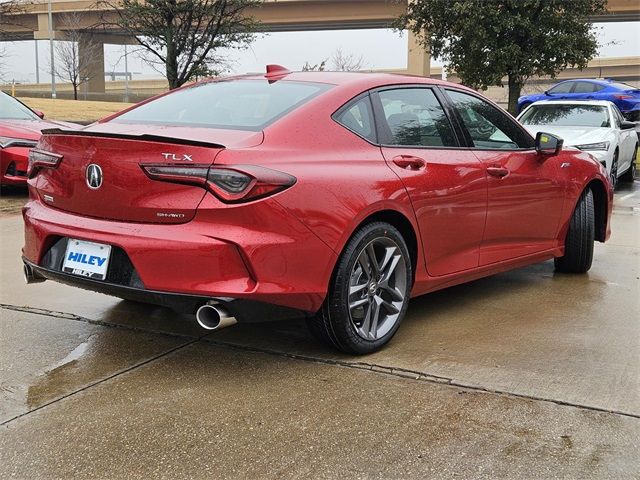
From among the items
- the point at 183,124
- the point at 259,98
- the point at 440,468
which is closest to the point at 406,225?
the point at 259,98

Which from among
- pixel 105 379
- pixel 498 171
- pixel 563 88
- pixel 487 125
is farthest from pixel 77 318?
pixel 563 88

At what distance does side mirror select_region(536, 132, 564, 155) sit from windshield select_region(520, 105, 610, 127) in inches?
264

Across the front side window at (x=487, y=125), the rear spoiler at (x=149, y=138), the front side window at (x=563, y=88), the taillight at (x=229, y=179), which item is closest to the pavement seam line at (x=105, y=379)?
the taillight at (x=229, y=179)

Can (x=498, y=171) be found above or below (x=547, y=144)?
below

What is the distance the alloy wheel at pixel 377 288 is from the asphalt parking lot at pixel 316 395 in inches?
6.7

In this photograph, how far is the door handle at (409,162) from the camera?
3912 millimetres

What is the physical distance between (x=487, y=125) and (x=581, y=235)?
1.39m

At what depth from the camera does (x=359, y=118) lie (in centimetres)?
390

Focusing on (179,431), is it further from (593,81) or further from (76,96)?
(76,96)

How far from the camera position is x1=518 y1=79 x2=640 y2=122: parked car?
1809 cm

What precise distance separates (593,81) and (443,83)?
16613 mm

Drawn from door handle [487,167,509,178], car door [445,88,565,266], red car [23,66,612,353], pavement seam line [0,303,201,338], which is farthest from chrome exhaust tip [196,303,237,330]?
door handle [487,167,509,178]

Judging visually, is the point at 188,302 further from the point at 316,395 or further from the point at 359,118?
the point at 359,118

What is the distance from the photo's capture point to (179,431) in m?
2.92
